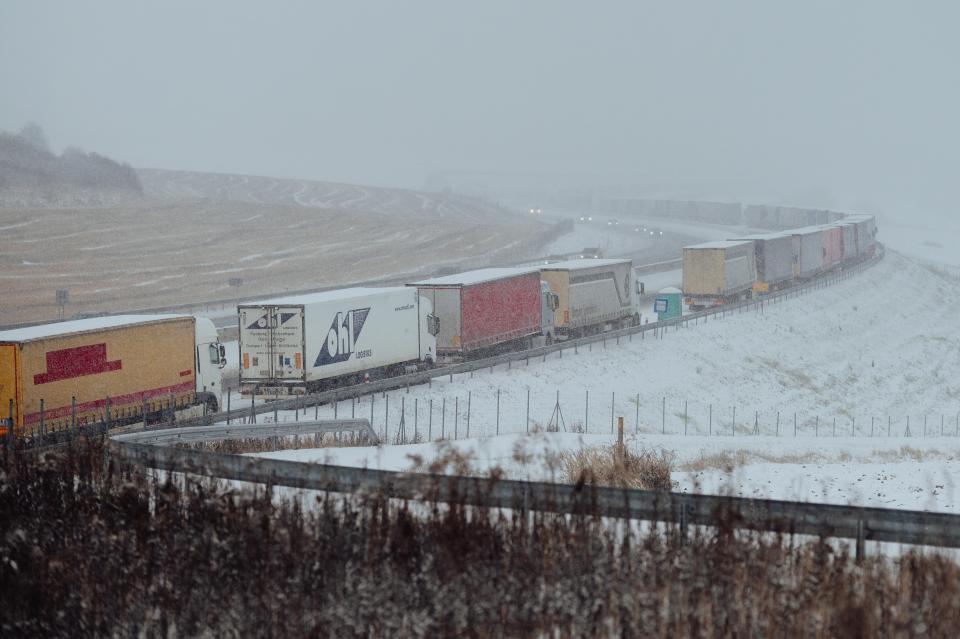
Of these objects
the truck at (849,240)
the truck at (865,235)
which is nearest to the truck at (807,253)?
the truck at (849,240)

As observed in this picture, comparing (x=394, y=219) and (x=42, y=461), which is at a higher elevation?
(x=394, y=219)

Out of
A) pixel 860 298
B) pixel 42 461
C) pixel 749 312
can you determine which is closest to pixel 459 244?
pixel 860 298

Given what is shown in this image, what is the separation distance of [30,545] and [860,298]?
69.5 metres

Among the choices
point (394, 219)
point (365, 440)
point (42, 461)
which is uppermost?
point (394, 219)

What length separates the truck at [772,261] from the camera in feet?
224

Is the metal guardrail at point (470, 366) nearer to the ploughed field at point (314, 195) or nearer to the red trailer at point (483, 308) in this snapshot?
the red trailer at point (483, 308)

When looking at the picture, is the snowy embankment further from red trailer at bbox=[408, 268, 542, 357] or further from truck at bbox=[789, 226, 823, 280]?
truck at bbox=[789, 226, 823, 280]

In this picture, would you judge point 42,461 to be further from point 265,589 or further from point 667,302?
point 667,302

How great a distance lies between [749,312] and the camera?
61344 mm

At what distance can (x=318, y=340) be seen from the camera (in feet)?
111

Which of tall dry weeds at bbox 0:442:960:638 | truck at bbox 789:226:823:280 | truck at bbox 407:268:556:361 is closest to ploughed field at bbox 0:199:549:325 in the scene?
truck at bbox 407:268:556:361

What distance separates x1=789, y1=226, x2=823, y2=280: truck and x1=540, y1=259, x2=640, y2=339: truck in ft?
77.7

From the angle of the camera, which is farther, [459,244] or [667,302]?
[459,244]

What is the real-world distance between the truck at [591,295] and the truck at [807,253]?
23693mm
